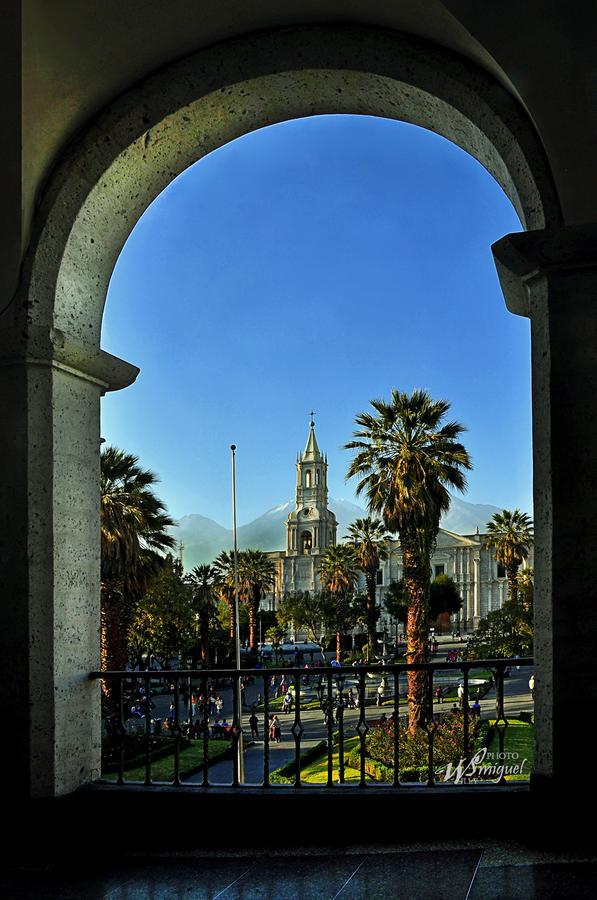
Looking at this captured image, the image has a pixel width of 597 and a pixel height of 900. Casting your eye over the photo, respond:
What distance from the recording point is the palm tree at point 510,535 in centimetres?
3397

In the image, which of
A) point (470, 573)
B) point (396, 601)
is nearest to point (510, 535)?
point (396, 601)

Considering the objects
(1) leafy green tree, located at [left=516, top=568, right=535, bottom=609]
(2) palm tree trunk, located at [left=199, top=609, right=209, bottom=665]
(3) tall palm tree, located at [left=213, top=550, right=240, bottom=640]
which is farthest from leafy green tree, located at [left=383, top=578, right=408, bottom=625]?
(2) palm tree trunk, located at [left=199, top=609, right=209, bottom=665]

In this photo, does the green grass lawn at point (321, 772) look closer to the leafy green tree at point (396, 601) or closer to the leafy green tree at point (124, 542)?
the leafy green tree at point (124, 542)

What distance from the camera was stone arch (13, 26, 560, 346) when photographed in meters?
3.66

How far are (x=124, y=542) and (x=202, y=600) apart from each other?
15322 mm

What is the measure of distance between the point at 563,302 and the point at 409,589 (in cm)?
1440

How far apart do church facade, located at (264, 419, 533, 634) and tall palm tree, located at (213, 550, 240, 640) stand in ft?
78.1

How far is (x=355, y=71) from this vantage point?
383 cm

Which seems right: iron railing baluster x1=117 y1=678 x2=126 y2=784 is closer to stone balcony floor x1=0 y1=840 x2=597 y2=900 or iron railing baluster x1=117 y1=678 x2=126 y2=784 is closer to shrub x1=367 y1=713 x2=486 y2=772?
stone balcony floor x1=0 y1=840 x2=597 y2=900

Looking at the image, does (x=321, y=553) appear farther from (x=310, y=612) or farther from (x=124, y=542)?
(x=124, y=542)

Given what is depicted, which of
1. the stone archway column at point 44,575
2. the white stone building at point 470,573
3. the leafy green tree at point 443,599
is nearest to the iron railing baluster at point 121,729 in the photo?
the stone archway column at point 44,575

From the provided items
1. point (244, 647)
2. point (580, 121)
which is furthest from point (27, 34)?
point (244, 647)

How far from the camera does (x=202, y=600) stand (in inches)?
1254

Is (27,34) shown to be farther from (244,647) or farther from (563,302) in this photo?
(244,647)
